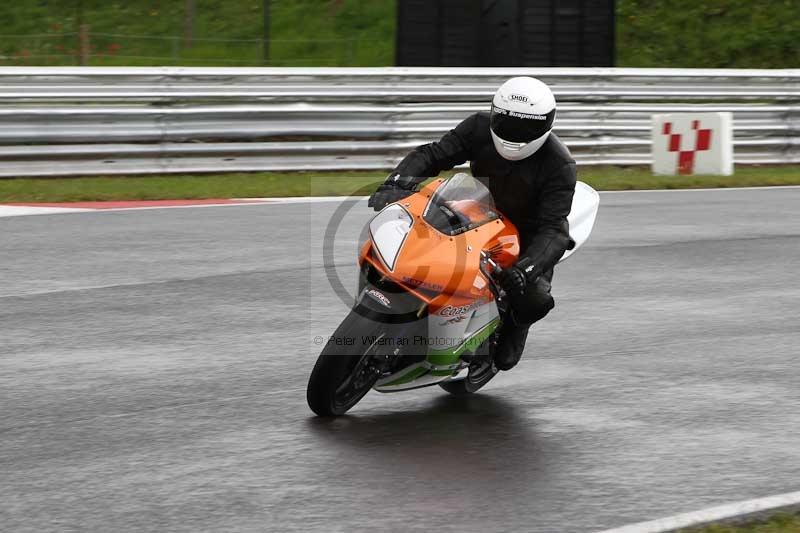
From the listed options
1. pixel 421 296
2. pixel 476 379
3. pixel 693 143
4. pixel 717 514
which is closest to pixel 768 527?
pixel 717 514

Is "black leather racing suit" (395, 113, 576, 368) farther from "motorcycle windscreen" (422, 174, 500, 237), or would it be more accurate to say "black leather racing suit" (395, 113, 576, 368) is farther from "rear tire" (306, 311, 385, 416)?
"rear tire" (306, 311, 385, 416)

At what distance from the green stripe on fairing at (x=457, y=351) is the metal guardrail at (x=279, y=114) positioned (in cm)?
1034

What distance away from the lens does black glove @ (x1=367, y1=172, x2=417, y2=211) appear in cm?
601

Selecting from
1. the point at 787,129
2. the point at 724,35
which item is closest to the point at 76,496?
the point at 787,129

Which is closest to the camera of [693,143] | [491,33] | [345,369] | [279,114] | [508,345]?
[345,369]

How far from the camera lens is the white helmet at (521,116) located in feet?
19.9

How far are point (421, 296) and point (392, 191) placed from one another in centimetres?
59

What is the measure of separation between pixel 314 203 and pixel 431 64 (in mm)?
7232

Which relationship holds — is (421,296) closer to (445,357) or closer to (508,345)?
(445,357)

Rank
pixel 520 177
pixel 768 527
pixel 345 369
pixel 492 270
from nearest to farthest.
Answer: pixel 768 527 < pixel 345 369 < pixel 492 270 < pixel 520 177

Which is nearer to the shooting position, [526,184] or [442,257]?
[442,257]

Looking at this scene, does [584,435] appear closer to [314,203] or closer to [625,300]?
[625,300]

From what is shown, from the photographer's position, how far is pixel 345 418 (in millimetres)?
6254

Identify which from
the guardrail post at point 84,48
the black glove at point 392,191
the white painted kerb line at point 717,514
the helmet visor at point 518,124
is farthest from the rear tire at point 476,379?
the guardrail post at point 84,48
